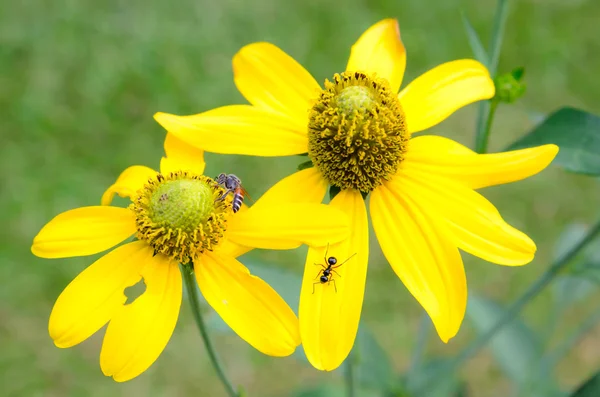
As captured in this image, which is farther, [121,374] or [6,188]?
[6,188]

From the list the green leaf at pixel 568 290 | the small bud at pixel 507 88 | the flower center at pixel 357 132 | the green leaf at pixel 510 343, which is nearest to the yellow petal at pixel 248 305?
the flower center at pixel 357 132

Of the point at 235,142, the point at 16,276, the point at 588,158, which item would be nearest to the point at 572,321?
the point at 588,158

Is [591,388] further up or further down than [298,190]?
further down

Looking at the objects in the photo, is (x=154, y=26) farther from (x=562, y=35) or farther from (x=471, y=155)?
(x=471, y=155)

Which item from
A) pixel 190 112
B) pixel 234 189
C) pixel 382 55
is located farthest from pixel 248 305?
pixel 190 112

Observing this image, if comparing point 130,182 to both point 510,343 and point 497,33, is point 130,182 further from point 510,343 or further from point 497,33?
point 510,343

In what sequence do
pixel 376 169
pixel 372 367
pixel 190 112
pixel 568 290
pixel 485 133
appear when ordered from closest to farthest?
pixel 376 169, pixel 485 133, pixel 372 367, pixel 568 290, pixel 190 112

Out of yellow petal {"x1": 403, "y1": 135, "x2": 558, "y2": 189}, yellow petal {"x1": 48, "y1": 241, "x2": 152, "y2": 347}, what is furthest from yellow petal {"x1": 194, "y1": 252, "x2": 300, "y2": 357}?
yellow petal {"x1": 403, "y1": 135, "x2": 558, "y2": 189}
